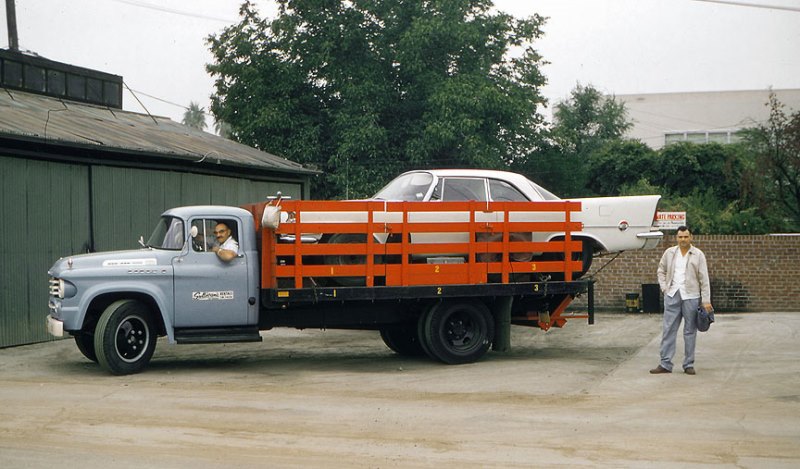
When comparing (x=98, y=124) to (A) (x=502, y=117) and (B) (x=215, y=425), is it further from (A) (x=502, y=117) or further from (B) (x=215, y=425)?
(A) (x=502, y=117)

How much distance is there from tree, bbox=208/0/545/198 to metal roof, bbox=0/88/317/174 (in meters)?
10.3

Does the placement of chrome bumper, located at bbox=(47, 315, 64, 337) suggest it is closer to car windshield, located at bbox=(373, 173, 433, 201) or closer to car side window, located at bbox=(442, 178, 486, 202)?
car windshield, located at bbox=(373, 173, 433, 201)

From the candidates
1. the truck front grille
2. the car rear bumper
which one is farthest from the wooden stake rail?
the truck front grille

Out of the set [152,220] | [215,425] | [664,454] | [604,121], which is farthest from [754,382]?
[604,121]

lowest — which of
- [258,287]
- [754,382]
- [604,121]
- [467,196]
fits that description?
[754,382]

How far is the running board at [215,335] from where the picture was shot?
41.0 feet

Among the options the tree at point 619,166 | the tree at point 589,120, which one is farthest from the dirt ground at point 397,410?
the tree at point 589,120

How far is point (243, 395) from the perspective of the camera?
34.9 ft

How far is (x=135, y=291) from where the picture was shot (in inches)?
483

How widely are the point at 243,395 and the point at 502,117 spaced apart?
26087 mm

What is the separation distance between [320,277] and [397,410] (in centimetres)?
350

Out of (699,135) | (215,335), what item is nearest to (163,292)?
(215,335)

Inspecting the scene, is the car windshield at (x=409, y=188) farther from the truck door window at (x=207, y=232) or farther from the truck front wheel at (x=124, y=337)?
the truck front wheel at (x=124, y=337)

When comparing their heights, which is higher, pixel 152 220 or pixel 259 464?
pixel 152 220
